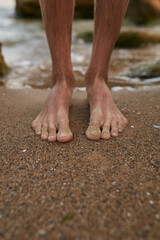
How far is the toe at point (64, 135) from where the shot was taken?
1.14 m

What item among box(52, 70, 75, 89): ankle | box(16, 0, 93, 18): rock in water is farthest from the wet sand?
box(16, 0, 93, 18): rock in water

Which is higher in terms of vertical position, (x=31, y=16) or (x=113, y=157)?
(x=113, y=157)

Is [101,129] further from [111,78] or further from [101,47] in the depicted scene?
[111,78]

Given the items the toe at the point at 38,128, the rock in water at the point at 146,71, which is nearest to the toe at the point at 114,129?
the toe at the point at 38,128

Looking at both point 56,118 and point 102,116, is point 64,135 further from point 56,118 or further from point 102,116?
point 102,116

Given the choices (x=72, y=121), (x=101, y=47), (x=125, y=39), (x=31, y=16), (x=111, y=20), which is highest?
(x=111, y=20)

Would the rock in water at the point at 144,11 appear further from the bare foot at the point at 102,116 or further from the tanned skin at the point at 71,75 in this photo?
the bare foot at the point at 102,116

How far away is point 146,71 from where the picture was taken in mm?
2619

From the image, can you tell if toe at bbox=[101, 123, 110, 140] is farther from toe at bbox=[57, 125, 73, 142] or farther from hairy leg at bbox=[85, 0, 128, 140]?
toe at bbox=[57, 125, 73, 142]

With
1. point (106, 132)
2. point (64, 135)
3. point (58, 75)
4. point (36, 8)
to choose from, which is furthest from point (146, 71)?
point (36, 8)

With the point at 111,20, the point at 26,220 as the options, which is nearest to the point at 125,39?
the point at 111,20

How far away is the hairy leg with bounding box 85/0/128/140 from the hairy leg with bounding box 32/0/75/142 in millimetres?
178

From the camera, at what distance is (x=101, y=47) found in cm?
140

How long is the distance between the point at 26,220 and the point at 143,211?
443 mm
